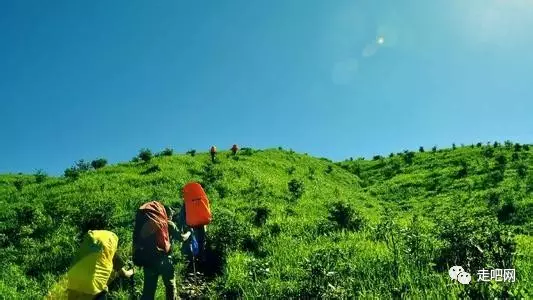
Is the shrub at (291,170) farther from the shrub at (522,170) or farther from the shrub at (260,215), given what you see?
the shrub at (260,215)

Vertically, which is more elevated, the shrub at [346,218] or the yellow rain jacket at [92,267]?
the shrub at [346,218]

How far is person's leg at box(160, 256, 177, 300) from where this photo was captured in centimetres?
1009

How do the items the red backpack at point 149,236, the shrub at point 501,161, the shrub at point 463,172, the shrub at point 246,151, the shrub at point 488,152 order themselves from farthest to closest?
the shrub at point 246,151, the shrub at point 488,152, the shrub at point 501,161, the shrub at point 463,172, the red backpack at point 149,236

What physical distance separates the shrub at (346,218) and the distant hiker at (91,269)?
1059 cm

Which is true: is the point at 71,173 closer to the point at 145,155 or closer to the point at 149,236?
the point at 145,155

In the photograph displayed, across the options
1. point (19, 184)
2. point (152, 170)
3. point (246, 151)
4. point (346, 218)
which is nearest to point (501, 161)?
point (246, 151)

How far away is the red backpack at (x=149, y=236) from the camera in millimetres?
9812

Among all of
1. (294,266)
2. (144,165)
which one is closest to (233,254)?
(294,266)

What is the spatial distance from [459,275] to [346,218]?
8.61 metres

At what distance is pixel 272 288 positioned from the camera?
11.6m

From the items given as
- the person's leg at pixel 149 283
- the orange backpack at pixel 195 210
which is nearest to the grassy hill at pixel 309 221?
the orange backpack at pixel 195 210

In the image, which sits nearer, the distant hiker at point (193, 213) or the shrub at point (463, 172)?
the distant hiker at point (193, 213)

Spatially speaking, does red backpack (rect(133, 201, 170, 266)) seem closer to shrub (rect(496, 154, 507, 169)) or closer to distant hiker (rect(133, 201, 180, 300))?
distant hiker (rect(133, 201, 180, 300))

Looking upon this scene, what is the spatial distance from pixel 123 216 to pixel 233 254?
22.4ft
